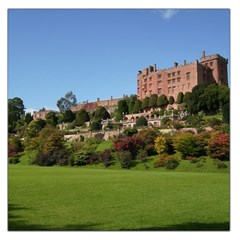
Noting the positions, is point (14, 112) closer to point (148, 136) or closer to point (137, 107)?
point (137, 107)

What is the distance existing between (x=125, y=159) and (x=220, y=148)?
643 centimetres

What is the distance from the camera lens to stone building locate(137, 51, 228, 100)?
50562 mm

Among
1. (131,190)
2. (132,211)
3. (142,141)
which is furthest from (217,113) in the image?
(132,211)

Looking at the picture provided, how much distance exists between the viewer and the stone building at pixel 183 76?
50.6m

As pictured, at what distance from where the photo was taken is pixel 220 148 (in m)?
23.4

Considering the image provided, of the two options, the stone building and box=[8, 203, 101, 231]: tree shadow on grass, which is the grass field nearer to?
box=[8, 203, 101, 231]: tree shadow on grass

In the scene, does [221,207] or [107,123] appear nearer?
[221,207]

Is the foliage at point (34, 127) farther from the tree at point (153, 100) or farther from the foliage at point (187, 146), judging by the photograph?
the foliage at point (187, 146)

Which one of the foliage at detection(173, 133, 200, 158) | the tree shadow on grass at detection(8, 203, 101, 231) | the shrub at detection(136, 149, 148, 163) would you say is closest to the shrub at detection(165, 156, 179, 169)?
the foliage at detection(173, 133, 200, 158)

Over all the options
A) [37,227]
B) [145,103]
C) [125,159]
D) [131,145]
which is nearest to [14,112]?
[145,103]
